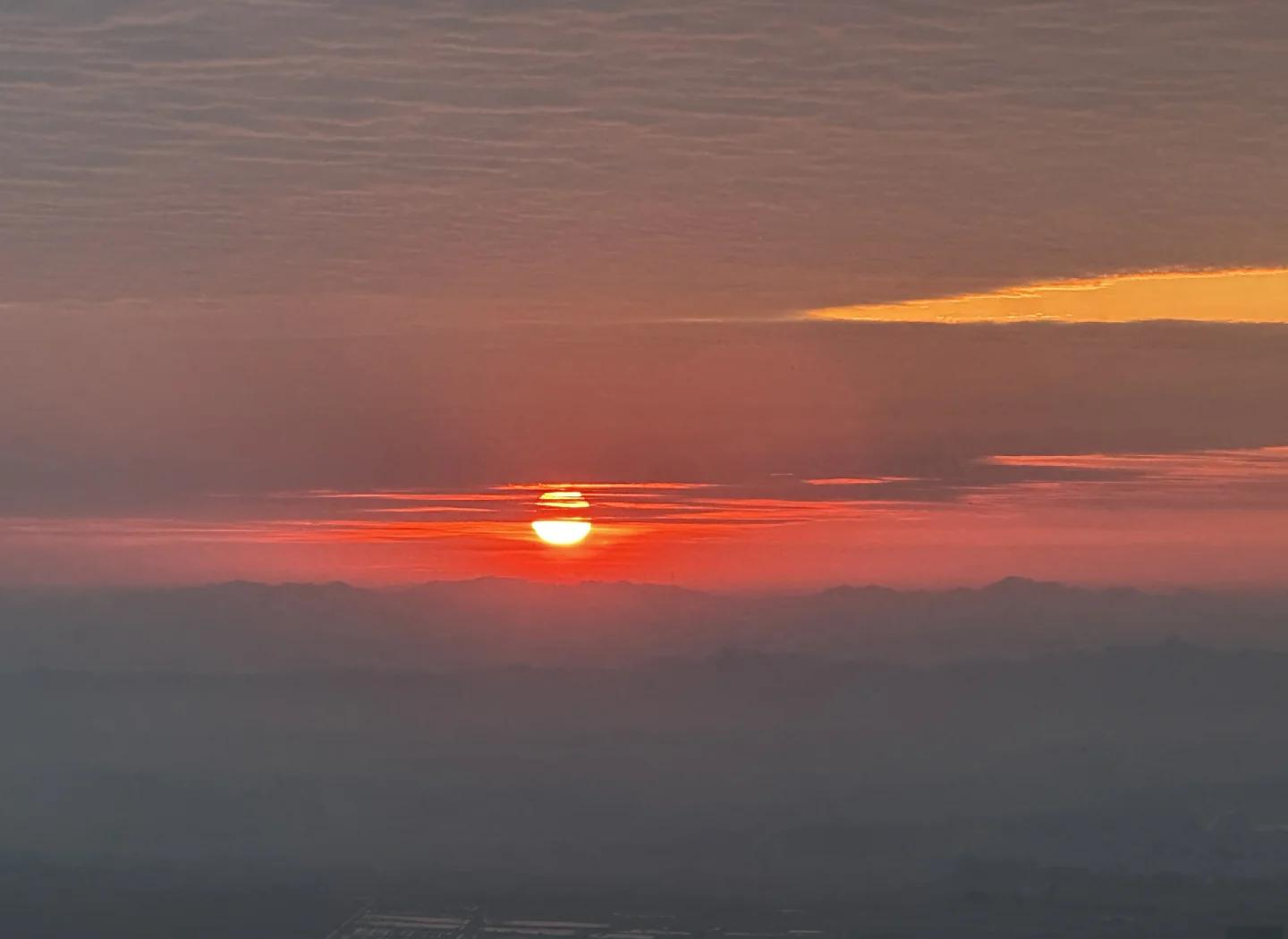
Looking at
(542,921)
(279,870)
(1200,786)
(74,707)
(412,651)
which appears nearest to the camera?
(542,921)

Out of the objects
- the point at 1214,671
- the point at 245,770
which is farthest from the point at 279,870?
the point at 1214,671

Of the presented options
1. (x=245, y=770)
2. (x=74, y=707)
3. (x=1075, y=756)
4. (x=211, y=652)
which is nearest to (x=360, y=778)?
(x=245, y=770)

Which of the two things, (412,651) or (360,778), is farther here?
(412,651)

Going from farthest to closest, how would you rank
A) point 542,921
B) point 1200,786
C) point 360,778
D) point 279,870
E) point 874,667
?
point 874,667 → point 360,778 → point 1200,786 → point 279,870 → point 542,921

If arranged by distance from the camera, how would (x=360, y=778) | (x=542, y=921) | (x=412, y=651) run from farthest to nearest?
(x=412, y=651)
(x=360, y=778)
(x=542, y=921)

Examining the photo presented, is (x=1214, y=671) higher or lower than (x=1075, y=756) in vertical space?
higher

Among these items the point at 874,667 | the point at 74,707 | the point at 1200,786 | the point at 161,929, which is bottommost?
the point at 161,929

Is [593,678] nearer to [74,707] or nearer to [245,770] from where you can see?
[245,770]

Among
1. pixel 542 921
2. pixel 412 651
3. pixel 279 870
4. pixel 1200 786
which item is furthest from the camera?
pixel 412 651

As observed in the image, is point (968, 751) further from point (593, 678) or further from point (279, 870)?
point (279, 870)
